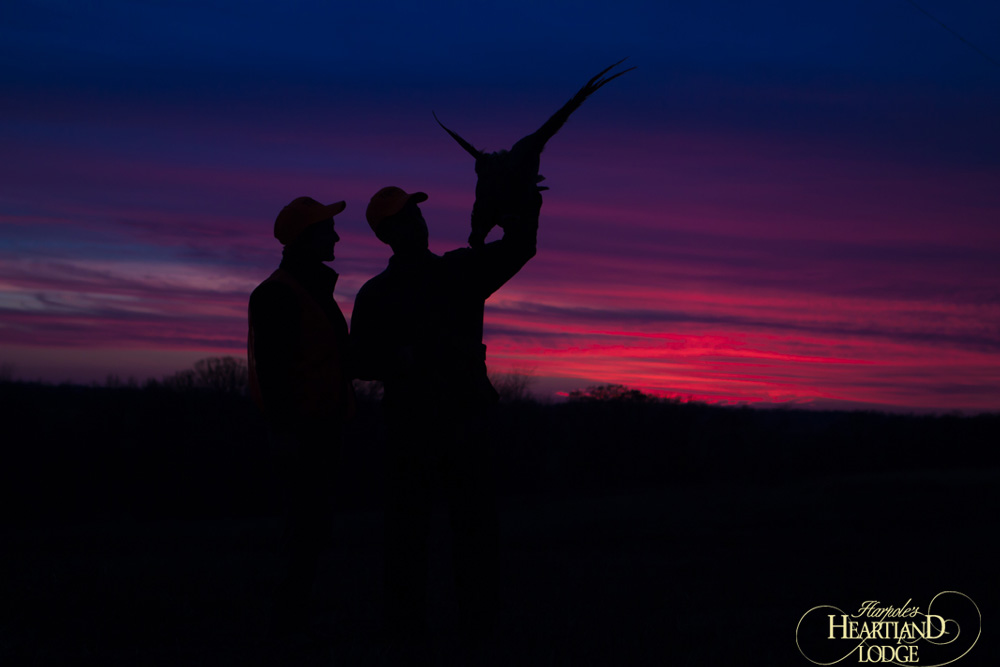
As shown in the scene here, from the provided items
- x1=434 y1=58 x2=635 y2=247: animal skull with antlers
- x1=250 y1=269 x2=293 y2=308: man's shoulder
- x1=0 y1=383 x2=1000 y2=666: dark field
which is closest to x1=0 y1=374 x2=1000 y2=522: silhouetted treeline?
x1=0 y1=383 x2=1000 y2=666: dark field

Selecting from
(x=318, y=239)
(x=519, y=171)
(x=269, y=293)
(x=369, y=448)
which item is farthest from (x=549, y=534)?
(x=369, y=448)

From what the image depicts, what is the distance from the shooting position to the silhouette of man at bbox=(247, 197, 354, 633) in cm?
482

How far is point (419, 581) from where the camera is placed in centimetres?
486

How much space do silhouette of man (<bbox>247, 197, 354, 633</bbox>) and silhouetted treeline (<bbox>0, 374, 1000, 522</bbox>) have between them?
68.5 feet

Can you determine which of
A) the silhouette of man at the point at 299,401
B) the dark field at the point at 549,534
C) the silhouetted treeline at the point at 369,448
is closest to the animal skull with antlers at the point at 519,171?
the silhouette of man at the point at 299,401

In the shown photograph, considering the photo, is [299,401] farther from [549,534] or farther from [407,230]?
[549,534]

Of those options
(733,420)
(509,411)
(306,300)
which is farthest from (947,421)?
(306,300)

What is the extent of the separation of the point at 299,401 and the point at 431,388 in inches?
30.6

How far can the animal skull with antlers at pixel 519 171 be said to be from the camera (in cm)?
458

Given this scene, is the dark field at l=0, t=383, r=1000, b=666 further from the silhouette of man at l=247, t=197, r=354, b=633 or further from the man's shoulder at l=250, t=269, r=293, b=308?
the man's shoulder at l=250, t=269, r=293, b=308

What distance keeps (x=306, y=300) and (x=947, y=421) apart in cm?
3072

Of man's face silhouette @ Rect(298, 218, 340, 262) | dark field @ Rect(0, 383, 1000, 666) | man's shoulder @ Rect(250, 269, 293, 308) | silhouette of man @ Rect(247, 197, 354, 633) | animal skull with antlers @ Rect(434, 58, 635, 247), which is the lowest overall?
dark field @ Rect(0, 383, 1000, 666)

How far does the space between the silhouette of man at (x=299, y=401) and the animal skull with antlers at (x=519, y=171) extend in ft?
3.79

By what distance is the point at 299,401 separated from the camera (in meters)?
4.85
